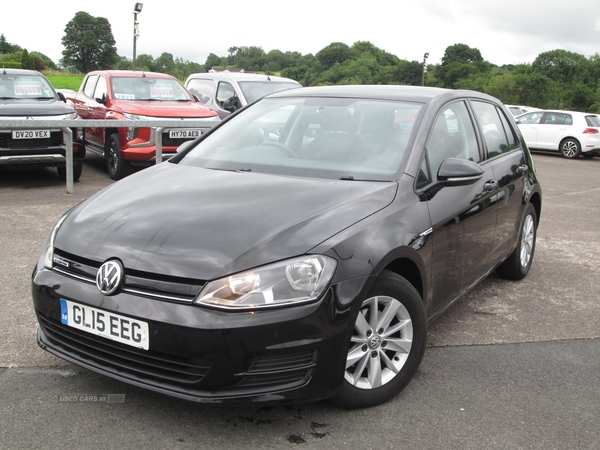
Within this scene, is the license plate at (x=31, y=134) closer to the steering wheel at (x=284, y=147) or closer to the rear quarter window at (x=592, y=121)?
the steering wheel at (x=284, y=147)

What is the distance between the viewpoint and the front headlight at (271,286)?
2588 mm

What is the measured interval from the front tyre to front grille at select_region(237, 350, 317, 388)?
0.26 meters

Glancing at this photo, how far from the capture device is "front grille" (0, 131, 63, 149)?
340 inches

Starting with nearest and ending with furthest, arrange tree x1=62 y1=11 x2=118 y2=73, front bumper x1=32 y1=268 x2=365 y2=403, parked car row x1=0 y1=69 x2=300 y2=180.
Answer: front bumper x1=32 y1=268 x2=365 y2=403 < parked car row x1=0 y1=69 x2=300 y2=180 < tree x1=62 y1=11 x2=118 y2=73

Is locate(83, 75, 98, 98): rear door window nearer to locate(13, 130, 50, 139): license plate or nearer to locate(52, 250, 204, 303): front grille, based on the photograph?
locate(13, 130, 50, 139): license plate

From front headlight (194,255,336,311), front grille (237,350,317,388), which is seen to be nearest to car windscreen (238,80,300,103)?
front headlight (194,255,336,311)

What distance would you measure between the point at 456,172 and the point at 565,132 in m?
17.7

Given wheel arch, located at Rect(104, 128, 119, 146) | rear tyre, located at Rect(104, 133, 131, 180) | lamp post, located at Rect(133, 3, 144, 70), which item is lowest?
Answer: rear tyre, located at Rect(104, 133, 131, 180)

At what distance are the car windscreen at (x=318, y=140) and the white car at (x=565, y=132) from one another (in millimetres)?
17027

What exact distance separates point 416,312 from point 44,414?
1815 millimetres

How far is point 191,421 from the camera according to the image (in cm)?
289

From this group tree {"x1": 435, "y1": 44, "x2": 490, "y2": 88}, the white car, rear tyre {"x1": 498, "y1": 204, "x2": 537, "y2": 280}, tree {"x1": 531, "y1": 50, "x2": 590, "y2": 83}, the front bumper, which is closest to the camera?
the front bumper

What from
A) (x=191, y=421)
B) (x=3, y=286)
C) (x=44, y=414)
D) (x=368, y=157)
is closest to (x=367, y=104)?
(x=368, y=157)

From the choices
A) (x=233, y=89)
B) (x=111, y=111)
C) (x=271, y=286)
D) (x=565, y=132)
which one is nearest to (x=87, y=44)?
(x=565, y=132)
